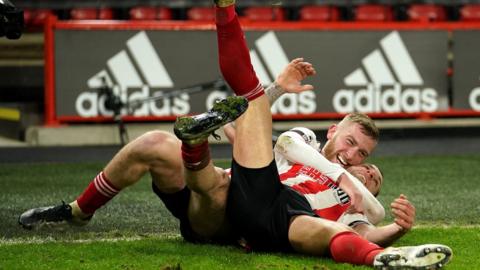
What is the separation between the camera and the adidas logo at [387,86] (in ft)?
39.3

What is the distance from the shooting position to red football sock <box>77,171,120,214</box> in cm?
486

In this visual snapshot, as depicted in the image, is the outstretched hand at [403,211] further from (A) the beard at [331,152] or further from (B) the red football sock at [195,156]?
(B) the red football sock at [195,156]

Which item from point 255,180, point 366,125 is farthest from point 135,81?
point 255,180

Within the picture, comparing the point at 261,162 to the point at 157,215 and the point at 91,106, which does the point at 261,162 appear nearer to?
the point at 157,215

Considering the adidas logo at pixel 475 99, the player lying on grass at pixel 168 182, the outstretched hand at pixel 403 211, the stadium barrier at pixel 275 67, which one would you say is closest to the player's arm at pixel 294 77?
the player lying on grass at pixel 168 182

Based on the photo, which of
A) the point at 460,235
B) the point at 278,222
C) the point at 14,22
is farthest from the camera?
the point at 14,22

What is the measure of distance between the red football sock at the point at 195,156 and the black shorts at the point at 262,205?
0.22 m

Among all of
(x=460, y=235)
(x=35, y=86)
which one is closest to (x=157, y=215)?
(x=460, y=235)

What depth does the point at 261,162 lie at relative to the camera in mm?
4578

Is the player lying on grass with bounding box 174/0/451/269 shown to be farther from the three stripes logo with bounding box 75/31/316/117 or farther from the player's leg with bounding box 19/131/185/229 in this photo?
the three stripes logo with bounding box 75/31/316/117

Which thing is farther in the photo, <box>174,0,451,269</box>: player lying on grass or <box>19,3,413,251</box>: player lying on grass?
<box>19,3,413,251</box>: player lying on grass

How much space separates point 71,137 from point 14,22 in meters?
5.54

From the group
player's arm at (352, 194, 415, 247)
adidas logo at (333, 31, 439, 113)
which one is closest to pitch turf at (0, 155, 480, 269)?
player's arm at (352, 194, 415, 247)

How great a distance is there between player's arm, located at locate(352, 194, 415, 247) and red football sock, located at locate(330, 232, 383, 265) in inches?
8.1
